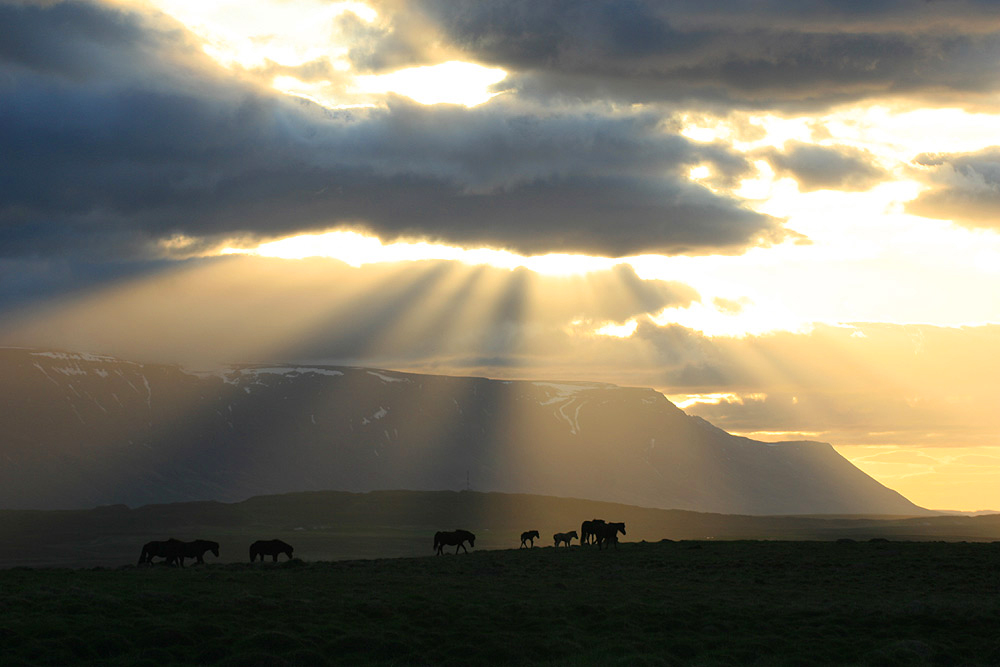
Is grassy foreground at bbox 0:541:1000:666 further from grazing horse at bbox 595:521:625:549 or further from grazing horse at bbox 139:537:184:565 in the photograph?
grazing horse at bbox 595:521:625:549

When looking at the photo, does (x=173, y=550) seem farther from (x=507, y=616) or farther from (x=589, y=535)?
(x=507, y=616)

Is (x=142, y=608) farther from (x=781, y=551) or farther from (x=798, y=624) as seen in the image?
(x=781, y=551)

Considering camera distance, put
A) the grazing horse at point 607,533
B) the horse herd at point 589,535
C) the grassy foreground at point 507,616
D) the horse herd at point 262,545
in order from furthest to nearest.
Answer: the horse herd at point 589,535 < the grazing horse at point 607,533 < the horse herd at point 262,545 < the grassy foreground at point 507,616

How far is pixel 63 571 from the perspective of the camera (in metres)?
60.8

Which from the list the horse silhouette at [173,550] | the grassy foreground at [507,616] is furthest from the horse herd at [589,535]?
the grassy foreground at [507,616]

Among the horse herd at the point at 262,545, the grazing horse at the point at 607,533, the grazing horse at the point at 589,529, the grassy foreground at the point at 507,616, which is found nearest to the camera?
the grassy foreground at the point at 507,616

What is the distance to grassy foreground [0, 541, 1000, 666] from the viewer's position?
119 feet

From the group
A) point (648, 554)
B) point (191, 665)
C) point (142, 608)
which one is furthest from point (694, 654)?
point (648, 554)

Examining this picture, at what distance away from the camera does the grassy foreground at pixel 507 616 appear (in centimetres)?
3638

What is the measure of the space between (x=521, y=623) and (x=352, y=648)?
7.63 metres

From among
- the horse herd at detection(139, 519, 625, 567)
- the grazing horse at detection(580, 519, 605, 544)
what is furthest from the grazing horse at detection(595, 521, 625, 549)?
the grazing horse at detection(580, 519, 605, 544)

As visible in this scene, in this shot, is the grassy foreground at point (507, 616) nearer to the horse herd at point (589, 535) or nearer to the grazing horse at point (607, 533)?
the grazing horse at point (607, 533)

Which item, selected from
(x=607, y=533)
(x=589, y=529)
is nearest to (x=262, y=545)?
(x=589, y=529)

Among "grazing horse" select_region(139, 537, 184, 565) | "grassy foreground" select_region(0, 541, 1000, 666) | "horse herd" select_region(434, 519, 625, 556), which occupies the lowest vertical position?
"grassy foreground" select_region(0, 541, 1000, 666)
